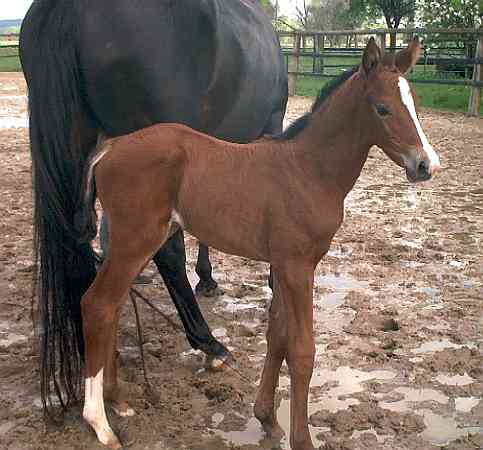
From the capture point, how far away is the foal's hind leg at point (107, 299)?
219 centimetres

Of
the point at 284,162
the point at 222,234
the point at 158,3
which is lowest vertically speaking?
the point at 222,234

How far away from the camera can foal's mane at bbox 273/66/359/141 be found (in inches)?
83.0

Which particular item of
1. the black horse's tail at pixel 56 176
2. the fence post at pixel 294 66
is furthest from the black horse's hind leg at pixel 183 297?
the fence post at pixel 294 66

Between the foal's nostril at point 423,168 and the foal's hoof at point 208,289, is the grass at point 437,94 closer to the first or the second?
the foal's hoof at point 208,289

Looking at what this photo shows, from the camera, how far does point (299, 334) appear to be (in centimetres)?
210

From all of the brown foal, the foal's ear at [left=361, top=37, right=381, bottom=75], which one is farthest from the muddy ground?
the foal's ear at [left=361, top=37, right=381, bottom=75]

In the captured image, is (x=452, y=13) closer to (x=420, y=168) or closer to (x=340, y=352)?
(x=340, y=352)

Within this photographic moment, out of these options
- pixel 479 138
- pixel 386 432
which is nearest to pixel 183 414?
pixel 386 432

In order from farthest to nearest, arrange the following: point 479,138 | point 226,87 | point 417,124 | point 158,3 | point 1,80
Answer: point 1,80 < point 479,138 < point 226,87 < point 158,3 < point 417,124

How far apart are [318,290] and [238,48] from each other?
1597 mm

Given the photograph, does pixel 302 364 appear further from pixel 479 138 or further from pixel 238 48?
pixel 479 138

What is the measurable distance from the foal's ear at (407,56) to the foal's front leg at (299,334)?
73cm

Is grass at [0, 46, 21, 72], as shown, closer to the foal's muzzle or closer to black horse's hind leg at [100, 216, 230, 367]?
black horse's hind leg at [100, 216, 230, 367]

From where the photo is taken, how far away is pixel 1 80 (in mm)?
17844
